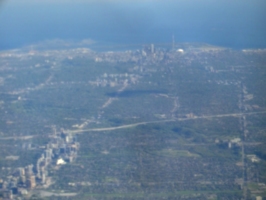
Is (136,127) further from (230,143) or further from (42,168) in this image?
(42,168)

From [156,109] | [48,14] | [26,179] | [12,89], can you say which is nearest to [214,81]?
[156,109]

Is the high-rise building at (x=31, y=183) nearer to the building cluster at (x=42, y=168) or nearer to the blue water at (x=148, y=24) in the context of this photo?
the building cluster at (x=42, y=168)

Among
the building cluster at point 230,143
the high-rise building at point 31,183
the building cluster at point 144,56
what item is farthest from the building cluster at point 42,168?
the building cluster at point 144,56

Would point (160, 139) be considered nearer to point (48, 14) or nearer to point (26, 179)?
point (26, 179)

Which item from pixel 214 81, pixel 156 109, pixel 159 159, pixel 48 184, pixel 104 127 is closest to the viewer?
pixel 48 184

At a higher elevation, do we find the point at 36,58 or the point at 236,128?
the point at 36,58

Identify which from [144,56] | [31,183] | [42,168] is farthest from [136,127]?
[144,56]

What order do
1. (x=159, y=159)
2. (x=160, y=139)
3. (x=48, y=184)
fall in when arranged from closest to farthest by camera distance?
(x=48, y=184), (x=159, y=159), (x=160, y=139)

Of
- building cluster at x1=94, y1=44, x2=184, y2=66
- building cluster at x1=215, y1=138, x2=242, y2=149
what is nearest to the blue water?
building cluster at x1=94, y1=44, x2=184, y2=66
